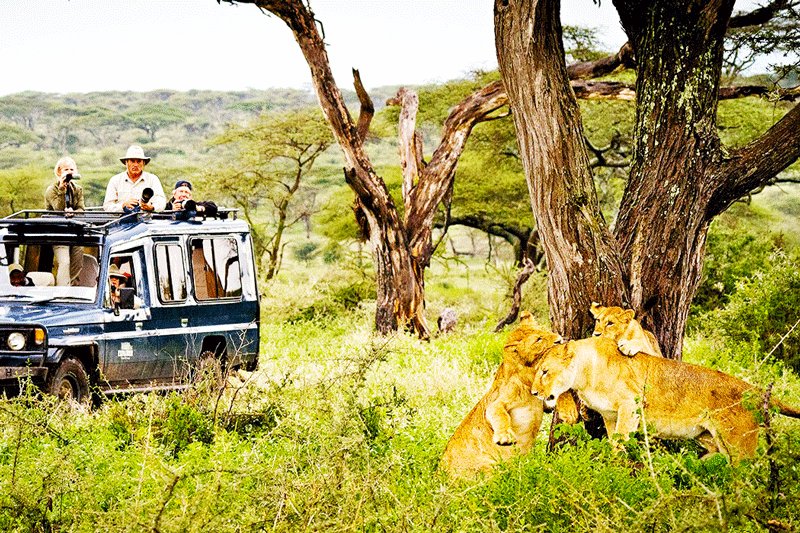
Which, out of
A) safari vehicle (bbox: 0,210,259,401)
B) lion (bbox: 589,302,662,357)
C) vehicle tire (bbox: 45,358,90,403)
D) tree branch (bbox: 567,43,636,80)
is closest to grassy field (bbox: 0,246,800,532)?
lion (bbox: 589,302,662,357)

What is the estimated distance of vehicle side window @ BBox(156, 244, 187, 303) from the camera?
10.3 metres

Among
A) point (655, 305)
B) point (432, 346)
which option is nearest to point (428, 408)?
point (655, 305)

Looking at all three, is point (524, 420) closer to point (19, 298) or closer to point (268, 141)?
point (19, 298)

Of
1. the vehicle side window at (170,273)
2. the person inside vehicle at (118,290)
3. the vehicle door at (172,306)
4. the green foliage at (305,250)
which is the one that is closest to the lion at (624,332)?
the person inside vehicle at (118,290)

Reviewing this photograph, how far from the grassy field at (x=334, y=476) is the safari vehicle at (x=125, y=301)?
2.07m

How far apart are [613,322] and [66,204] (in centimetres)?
737

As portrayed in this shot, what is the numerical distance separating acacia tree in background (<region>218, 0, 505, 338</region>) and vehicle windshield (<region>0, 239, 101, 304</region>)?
14.3 ft

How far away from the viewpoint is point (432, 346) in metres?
12.8

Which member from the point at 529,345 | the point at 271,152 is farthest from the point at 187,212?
the point at 271,152

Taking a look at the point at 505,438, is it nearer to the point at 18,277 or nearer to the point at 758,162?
the point at 758,162

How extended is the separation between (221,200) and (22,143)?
44819mm

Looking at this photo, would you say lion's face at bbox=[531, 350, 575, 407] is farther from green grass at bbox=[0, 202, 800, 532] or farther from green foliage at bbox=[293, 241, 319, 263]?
green foliage at bbox=[293, 241, 319, 263]

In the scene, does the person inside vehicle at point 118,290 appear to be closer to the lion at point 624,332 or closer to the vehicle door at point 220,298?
the vehicle door at point 220,298

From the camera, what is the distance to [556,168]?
5.97m
